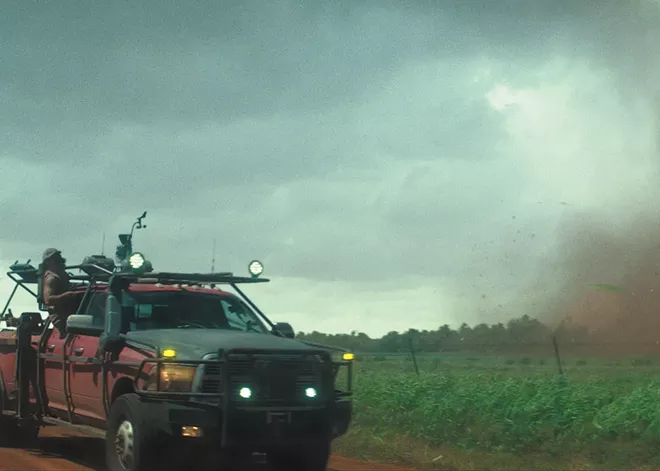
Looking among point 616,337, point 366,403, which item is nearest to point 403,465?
point 366,403

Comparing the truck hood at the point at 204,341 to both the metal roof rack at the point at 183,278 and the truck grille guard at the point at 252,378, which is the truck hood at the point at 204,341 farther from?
the metal roof rack at the point at 183,278

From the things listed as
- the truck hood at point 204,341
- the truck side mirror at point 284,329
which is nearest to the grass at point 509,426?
the truck side mirror at point 284,329

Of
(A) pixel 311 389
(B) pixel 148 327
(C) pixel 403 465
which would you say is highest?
(B) pixel 148 327

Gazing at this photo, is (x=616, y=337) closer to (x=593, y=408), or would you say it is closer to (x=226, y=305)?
(x=593, y=408)

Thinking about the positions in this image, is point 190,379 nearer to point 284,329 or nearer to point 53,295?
point 284,329

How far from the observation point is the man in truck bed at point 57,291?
39.4 feet

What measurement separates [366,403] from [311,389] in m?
9.22

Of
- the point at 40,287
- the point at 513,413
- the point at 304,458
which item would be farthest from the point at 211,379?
the point at 513,413

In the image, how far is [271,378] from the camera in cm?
934

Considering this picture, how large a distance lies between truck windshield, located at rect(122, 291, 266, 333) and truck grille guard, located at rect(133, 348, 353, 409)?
121 centimetres

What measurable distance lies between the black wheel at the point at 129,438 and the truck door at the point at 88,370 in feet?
2.47

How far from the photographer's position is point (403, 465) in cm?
1245

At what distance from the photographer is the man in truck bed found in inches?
473

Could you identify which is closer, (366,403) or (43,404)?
(43,404)
